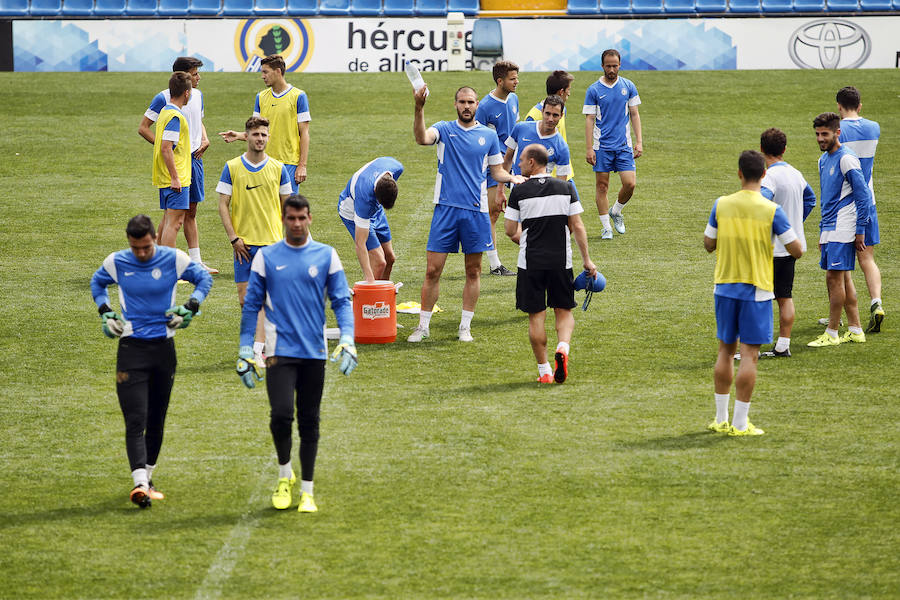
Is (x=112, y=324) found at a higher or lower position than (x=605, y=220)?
lower

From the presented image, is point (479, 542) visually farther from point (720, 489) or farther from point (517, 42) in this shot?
point (517, 42)

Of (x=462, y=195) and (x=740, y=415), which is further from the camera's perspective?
(x=462, y=195)

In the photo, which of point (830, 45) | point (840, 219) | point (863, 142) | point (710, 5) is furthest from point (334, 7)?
point (840, 219)

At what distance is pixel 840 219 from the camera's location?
10.4 m

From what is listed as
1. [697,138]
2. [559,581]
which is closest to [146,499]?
[559,581]

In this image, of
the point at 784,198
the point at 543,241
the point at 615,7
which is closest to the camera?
the point at 543,241

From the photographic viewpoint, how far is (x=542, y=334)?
30.5 ft

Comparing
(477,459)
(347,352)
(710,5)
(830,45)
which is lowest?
(477,459)

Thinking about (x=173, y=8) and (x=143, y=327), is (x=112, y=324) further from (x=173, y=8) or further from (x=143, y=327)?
(x=173, y=8)

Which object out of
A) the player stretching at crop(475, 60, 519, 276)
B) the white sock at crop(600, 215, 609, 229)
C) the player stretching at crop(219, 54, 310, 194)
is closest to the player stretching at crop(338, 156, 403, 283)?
the player stretching at crop(219, 54, 310, 194)

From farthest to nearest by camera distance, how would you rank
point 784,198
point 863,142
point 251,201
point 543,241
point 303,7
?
point 303,7 < point 863,142 < point 251,201 < point 784,198 < point 543,241

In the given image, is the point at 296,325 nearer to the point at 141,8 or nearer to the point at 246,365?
the point at 246,365

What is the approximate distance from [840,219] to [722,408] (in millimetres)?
3091

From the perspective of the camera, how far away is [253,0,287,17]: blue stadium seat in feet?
95.7
